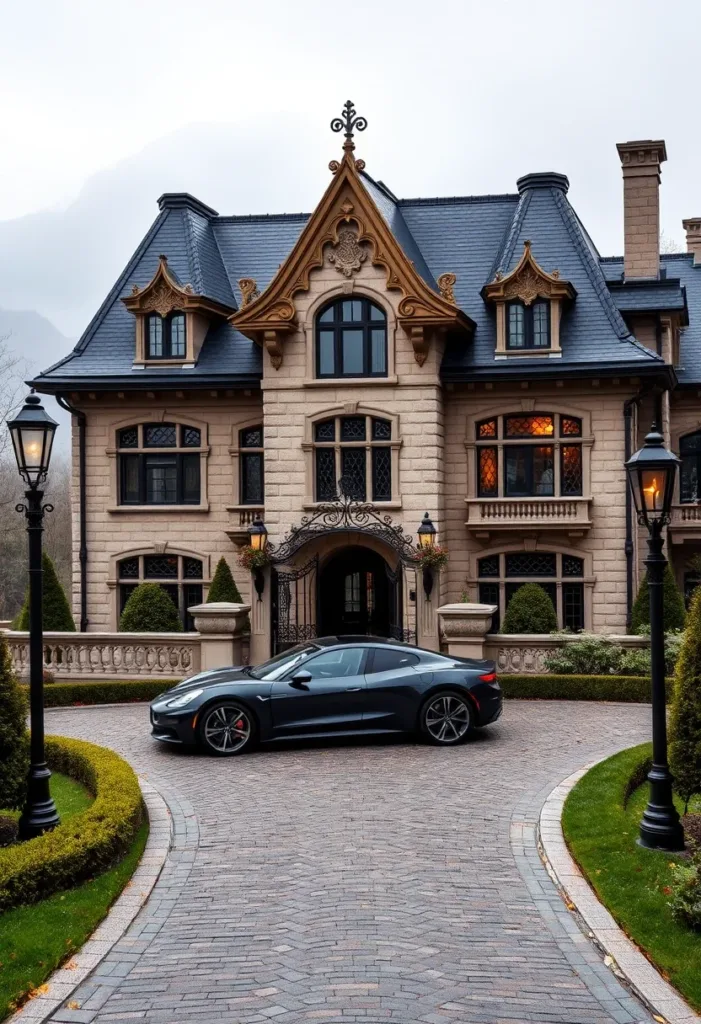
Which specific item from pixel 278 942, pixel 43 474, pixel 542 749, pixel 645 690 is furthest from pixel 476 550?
pixel 278 942

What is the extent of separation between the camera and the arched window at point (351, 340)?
2358 cm

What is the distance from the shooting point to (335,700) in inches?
555

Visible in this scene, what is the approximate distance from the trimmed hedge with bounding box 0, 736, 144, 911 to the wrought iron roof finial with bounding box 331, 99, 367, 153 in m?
15.8

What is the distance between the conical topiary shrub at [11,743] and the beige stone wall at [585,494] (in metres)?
14.9

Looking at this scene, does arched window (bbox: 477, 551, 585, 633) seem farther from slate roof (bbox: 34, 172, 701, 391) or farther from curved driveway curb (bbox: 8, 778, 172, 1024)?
curved driveway curb (bbox: 8, 778, 172, 1024)

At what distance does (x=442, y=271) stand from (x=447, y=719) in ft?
48.9

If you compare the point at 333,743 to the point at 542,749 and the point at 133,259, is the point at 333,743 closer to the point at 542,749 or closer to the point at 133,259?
the point at 542,749

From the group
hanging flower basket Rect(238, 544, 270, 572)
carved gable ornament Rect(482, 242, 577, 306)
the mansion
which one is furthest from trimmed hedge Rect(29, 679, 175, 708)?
carved gable ornament Rect(482, 242, 577, 306)

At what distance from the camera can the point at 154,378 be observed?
2511cm

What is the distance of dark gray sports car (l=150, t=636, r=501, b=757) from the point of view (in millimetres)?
13898

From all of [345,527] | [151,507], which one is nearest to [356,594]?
[345,527]

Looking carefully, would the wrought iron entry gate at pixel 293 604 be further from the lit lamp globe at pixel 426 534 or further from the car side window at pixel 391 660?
the car side window at pixel 391 660

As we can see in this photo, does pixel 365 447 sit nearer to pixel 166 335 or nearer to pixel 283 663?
pixel 166 335

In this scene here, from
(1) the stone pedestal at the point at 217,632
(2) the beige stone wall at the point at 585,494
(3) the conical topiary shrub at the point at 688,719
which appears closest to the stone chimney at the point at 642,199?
(2) the beige stone wall at the point at 585,494
